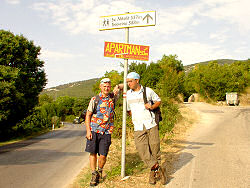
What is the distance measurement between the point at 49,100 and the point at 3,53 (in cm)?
9316

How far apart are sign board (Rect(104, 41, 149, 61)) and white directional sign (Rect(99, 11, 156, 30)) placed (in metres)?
0.38


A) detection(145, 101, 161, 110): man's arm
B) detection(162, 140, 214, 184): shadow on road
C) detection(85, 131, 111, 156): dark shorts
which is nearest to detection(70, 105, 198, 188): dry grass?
detection(162, 140, 214, 184): shadow on road

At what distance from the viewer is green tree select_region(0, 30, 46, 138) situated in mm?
17578

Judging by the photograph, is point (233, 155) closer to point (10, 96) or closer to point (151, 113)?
point (151, 113)

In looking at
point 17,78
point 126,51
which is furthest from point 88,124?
point 17,78

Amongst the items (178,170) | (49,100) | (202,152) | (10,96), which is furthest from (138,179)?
(49,100)

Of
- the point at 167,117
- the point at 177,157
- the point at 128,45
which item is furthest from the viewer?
the point at 167,117

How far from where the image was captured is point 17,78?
18.9m

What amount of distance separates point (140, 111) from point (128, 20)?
1772 millimetres

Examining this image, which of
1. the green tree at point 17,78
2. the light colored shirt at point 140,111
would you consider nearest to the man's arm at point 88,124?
the light colored shirt at point 140,111

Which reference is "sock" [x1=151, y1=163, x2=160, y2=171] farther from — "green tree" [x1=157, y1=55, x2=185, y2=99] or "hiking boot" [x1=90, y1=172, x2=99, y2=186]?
"green tree" [x1=157, y1=55, x2=185, y2=99]

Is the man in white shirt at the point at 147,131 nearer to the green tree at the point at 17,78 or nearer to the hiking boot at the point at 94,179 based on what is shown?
the hiking boot at the point at 94,179

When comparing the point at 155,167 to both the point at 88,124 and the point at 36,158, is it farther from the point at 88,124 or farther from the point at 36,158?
the point at 36,158

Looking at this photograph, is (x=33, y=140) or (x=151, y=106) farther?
(x=33, y=140)
